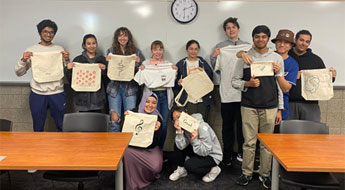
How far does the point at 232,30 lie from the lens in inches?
143

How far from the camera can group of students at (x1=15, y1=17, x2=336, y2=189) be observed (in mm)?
2811

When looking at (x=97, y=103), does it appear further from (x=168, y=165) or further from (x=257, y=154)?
(x=257, y=154)

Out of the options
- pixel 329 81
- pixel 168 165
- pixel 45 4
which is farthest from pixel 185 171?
pixel 45 4

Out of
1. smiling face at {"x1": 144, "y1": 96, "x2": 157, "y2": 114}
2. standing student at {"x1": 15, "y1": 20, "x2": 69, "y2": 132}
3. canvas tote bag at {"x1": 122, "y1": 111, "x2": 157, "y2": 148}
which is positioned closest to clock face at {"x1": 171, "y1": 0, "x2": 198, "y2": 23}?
smiling face at {"x1": 144, "y1": 96, "x2": 157, "y2": 114}

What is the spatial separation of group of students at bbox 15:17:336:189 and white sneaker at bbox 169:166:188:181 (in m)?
0.01

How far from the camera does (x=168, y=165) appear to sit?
3568mm

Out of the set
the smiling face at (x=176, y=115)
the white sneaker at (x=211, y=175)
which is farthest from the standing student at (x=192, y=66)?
the white sneaker at (x=211, y=175)

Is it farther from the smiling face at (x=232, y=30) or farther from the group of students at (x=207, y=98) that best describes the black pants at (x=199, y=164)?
the smiling face at (x=232, y=30)

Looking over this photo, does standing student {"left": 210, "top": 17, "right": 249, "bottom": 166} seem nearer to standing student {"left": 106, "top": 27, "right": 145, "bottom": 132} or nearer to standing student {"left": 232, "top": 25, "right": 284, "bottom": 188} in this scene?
standing student {"left": 232, "top": 25, "right": 284, "bottom": 188}

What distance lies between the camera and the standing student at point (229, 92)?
3525mm

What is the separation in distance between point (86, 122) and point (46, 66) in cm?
120

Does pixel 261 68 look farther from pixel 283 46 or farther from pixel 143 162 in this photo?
pixel 143 162

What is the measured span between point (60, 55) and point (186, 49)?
160 centimetres

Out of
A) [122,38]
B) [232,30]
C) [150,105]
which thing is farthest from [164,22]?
[150,105]
